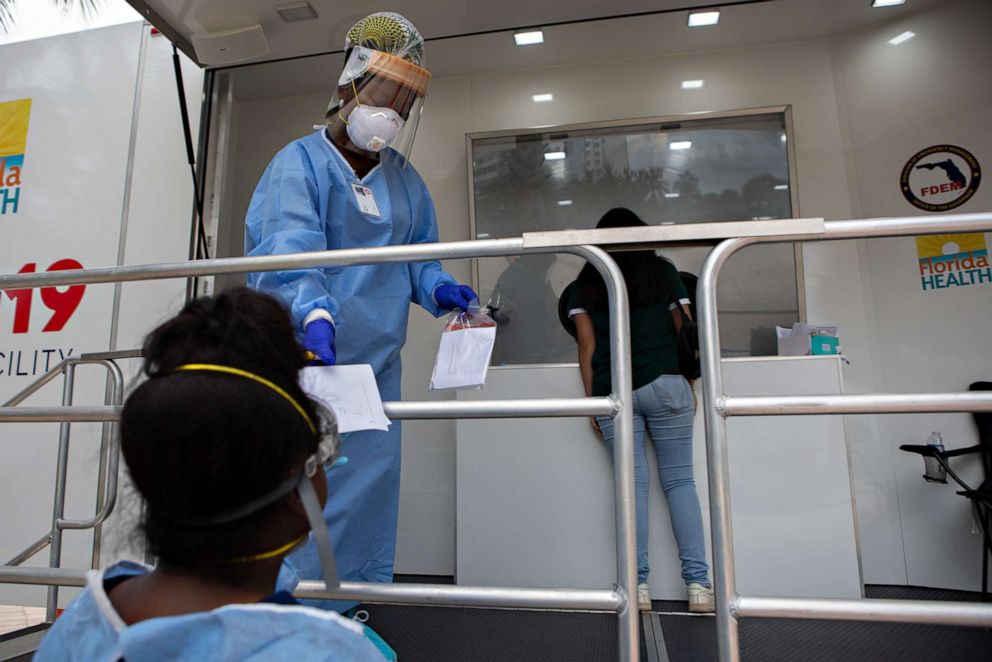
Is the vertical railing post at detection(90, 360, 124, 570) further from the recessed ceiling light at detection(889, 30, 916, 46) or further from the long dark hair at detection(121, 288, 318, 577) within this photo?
the recessed ceiling light at detection(889, 30, 916, 46)

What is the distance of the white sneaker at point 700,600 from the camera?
2234 mm

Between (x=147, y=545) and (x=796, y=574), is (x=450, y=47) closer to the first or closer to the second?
(x=796, y=574)

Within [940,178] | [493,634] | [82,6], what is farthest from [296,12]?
[940,178]

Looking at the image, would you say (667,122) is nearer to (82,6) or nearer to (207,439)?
(82,6)

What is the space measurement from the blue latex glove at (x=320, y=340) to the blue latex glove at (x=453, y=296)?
38cm

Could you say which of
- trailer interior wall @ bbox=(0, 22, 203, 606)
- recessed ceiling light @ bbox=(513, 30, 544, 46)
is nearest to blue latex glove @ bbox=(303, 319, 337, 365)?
trailer interior wall @ bbox=(0, 22, 203, 606)

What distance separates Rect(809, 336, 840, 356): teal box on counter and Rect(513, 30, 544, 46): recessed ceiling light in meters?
1.76

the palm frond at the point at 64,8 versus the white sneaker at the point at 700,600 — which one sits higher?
the palm frond at the point at 64,8

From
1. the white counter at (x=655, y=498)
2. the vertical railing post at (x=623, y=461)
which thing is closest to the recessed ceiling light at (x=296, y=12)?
the white counter at (x=655, y=498)

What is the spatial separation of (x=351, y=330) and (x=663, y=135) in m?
2.21

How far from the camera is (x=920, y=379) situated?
281cm

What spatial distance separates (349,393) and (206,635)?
63cm

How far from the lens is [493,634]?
2.01 metres

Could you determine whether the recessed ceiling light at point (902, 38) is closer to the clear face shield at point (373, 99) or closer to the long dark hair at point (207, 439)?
the clear face shield at point (373, 99)
